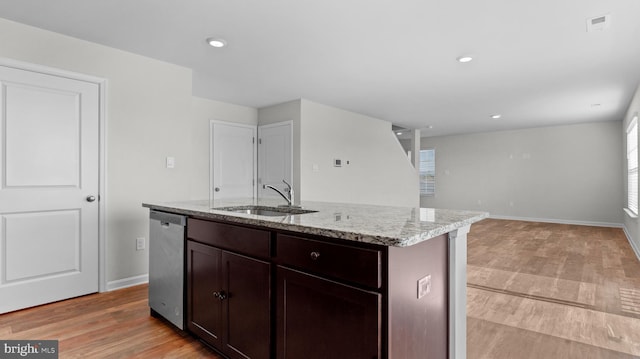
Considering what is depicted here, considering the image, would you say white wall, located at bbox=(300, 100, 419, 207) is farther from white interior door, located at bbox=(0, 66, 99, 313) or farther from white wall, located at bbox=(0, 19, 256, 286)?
white interior door, located at bbox=(0, 66, 99, 313)

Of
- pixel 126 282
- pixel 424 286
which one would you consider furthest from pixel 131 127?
pixel 424 286

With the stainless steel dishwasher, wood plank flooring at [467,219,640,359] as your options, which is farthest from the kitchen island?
wood plank flooring at [467,219,640,359]

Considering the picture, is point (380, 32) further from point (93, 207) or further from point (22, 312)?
point (22, 312)

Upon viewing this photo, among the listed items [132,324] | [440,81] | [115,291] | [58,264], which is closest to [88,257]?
[58,264]

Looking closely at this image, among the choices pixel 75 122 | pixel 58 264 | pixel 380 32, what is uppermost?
pixel 380 32

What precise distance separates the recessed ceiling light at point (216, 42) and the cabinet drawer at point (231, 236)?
Answer: 1.74 meters

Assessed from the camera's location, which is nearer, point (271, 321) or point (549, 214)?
point (271, 321)

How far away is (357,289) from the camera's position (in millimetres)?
1228

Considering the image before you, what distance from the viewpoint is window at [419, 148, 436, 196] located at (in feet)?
32.2

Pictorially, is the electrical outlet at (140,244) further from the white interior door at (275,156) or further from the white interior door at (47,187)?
the white interior door at (275,156)

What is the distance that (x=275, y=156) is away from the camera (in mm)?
5438

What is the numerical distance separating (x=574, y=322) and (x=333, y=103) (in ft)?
13.4

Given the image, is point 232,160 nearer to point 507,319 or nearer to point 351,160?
point 351,160

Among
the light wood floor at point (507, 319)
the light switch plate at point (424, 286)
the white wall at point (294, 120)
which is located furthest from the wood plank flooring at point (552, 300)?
the white wall at point (294, 120)
